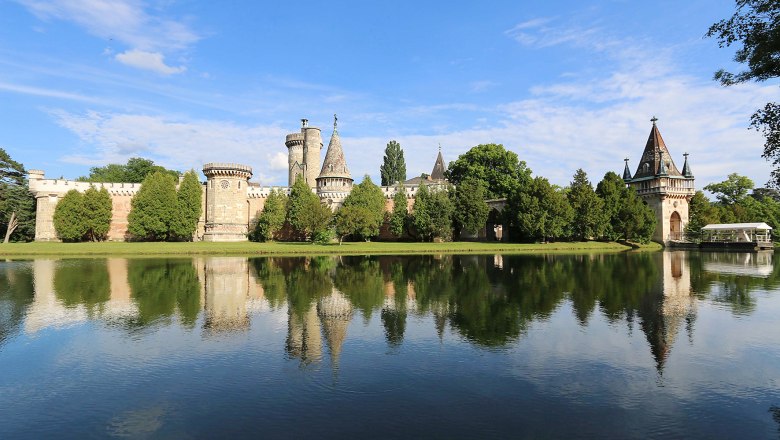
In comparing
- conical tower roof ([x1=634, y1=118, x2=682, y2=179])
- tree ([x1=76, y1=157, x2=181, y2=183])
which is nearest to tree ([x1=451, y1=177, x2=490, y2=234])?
conical tower roof ([x1=634, y1=118, x2=682, y2=179])

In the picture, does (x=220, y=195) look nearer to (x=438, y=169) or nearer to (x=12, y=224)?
(x=12, y=224)

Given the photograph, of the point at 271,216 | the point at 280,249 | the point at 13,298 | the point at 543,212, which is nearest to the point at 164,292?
the point at 13,298

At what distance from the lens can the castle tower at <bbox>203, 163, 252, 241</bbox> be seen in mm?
53594

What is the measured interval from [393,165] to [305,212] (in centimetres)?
2967

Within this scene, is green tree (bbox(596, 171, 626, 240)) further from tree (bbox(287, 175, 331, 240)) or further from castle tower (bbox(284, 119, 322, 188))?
castle tower (bbox(284, 119, 322, 188))

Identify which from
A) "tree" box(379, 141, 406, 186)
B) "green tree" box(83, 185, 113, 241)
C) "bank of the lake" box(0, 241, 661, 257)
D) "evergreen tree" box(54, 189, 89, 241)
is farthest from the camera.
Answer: "tree" box(379, 141, 406, 186)

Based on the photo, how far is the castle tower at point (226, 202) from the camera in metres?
53.6

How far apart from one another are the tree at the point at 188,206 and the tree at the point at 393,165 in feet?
96.2

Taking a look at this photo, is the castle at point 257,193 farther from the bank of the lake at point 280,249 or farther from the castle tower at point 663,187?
the bank of the lake at point 280,249

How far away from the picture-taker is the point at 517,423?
627 centimetres

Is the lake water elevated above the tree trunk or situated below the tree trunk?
below

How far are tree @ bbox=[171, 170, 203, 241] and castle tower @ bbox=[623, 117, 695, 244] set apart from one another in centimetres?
5271

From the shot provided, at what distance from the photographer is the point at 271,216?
172 ft

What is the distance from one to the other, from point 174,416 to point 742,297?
18338mm
